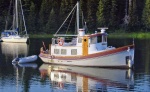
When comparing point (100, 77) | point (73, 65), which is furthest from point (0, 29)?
point (100, 77)

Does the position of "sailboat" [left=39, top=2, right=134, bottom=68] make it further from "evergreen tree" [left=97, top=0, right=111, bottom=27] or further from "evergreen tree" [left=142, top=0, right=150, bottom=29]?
"evergreen tree" [left=97, top=0, right=111, bottom=27]

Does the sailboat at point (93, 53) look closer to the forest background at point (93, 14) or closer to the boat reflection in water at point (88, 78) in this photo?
the boat reflection in water at point (88, 78)

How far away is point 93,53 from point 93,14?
7447cm

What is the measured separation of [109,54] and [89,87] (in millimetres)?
11900

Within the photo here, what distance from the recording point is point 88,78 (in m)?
47.1

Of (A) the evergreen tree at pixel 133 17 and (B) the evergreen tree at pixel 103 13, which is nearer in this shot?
(A) the evergreen tree at pixel 133 17

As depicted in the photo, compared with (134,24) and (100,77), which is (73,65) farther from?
(134,24)

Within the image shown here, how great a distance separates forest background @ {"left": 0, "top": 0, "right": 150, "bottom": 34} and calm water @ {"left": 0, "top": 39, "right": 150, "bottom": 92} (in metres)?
65.7

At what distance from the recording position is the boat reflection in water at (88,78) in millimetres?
41853

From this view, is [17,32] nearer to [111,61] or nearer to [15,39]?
[15,39]

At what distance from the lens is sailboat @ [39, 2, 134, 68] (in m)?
53.2

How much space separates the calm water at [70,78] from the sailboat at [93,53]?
3.68 feet

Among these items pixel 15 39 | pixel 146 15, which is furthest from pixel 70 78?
pixel 146 15

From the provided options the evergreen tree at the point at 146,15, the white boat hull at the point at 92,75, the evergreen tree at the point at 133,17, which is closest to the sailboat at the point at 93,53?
the white boat hull at the point at 92,75
